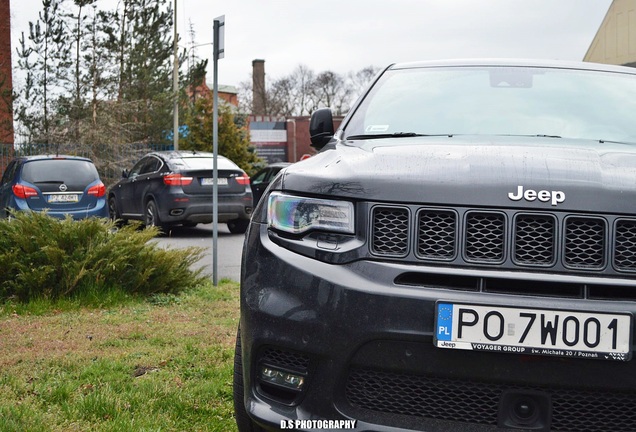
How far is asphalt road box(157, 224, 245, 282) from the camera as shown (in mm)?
10282

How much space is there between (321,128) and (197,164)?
11.0 m

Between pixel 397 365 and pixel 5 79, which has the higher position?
pixel 5 79

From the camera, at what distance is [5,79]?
27578mm

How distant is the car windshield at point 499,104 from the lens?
139 inches

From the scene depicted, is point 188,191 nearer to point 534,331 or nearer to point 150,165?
point 150,165

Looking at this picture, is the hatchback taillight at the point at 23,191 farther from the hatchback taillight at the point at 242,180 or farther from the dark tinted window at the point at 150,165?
the hatchback taillight at the point at 242,180

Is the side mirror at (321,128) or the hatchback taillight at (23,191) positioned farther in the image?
the hatchback taillight at (23,191)

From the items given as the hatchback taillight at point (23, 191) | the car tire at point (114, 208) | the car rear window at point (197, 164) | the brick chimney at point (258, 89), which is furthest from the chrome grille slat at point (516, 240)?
the brick chimney at point (258, 89)

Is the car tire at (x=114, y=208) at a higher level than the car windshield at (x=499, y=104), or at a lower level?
lower

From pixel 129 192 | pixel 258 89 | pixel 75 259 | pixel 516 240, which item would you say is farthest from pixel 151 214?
pixel 258 89

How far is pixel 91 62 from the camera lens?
29234 mm

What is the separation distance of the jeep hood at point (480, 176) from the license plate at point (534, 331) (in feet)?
1.06

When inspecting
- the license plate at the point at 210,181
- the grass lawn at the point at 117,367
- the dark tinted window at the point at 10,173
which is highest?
the dark tinted window at the point at 10,173

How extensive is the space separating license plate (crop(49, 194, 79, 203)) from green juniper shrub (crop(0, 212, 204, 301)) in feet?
21.2
